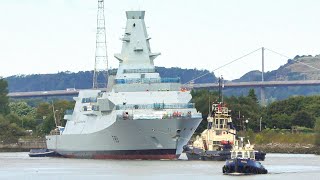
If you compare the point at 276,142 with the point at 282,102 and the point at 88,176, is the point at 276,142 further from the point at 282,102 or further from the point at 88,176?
the point at 88,176

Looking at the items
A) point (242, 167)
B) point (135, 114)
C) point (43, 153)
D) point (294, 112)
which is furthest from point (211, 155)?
point (294, 112)

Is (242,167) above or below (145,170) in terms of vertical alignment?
above

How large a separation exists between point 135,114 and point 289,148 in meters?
38.6

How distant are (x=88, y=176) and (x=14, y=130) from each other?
96.7m

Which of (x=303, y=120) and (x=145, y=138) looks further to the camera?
(x=303, y=120)

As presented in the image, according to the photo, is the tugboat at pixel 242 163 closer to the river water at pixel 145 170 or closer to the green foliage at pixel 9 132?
the river water at pixel 145 170

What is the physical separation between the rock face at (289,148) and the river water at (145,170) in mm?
29731

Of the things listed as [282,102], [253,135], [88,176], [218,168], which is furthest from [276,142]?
[88,176]

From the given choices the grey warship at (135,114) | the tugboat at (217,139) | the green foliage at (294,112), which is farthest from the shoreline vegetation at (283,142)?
the tugboat at (217,139)

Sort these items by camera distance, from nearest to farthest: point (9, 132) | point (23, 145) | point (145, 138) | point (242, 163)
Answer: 1. point (242, 163)
2. point (145, 138)
3. point (23, 145)
4. point (9, 132)

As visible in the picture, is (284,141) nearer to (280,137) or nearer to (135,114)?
(280,137)

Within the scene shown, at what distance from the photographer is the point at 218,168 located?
9806 centimetres

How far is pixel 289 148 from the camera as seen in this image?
14925 centimetres

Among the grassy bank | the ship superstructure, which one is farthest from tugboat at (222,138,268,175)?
the grassy bank
